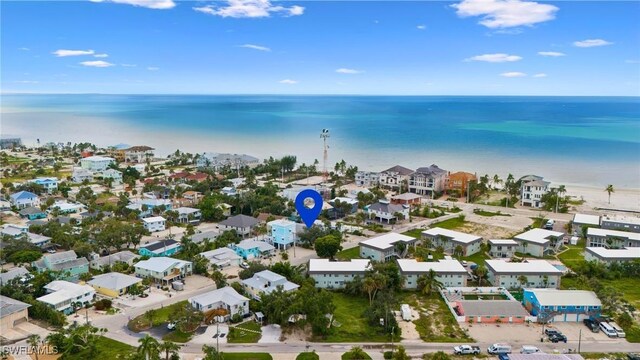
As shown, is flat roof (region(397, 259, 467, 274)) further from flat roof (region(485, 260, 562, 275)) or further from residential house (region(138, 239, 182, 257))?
residential house (region(138, 239, 182, 257))

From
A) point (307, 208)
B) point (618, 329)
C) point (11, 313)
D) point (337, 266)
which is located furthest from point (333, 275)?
point (11, 313)

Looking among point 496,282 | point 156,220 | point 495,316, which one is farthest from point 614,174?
point 156,220

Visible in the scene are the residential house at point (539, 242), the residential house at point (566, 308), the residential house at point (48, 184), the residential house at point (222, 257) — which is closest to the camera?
the residential house at point (566, 308)

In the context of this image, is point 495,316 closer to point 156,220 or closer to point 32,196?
point 156,220

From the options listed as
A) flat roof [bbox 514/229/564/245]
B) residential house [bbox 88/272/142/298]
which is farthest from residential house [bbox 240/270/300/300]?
flat roof [bbox 514/229/564/245]

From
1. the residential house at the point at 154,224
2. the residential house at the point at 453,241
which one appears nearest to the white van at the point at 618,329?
the residential house at the point at 453,241

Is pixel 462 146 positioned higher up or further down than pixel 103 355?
higher up

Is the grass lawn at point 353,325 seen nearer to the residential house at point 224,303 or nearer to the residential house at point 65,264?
the residential house at point 224,303

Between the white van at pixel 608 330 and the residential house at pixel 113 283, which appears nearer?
the white van at pixel 608 330
